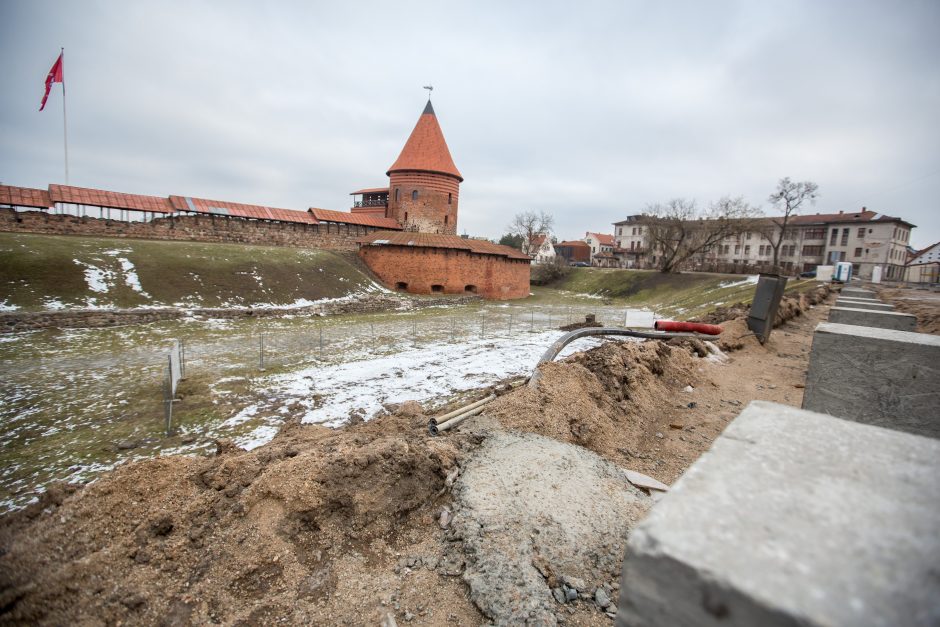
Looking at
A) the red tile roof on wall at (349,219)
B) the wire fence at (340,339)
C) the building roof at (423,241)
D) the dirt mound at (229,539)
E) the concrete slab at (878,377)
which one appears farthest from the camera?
the red tile roof on wall at (349,219)

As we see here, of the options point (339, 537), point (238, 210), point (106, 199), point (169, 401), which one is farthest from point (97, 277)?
point (339, 537)

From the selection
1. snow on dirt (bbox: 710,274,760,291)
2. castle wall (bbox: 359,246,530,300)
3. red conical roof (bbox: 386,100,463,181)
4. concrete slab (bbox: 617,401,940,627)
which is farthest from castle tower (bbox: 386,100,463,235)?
concrete slab (bbox: 617,401,940,627)

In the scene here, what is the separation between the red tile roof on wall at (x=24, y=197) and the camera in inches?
877

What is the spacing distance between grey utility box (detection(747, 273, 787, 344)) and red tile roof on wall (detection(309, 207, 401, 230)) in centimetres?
3189

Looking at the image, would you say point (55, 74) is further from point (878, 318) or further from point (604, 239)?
point (604, 239)

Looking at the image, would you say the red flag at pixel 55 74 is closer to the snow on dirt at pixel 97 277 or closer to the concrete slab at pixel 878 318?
the snow on dirt at pixel 97 277

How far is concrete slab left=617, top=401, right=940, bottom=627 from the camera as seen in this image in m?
0.99

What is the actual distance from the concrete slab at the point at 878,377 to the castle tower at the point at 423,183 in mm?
37958

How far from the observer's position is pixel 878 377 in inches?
172

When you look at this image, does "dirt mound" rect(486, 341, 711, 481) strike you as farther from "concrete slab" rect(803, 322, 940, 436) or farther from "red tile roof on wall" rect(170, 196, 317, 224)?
"red tile roof on wall" rect(170, 196, 317, 224)

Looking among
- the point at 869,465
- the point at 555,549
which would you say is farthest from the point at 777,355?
the point at 869,465

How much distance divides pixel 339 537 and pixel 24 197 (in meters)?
32.1

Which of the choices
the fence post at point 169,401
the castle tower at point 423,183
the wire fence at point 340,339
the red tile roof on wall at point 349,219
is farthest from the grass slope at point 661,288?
the fence post at point 169,401

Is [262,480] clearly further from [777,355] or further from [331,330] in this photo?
[331,330]
